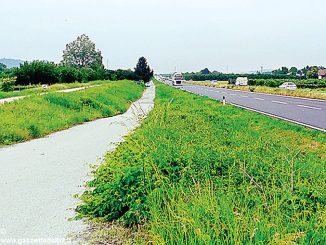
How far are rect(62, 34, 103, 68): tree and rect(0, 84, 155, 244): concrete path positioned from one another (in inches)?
3636

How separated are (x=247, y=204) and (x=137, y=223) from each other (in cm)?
126

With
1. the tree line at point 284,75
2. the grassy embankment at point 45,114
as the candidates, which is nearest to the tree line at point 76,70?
the grassy embankment at point 45,114

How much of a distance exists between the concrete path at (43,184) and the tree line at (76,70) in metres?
42.6

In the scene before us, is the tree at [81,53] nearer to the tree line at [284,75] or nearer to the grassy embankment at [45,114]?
the tree line at [284,75]

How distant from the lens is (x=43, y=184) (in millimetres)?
7301

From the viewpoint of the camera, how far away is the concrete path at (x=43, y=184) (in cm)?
514

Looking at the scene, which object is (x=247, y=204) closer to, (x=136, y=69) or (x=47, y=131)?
(x=47, y=131)

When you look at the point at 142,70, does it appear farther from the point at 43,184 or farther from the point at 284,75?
the point at 43,184

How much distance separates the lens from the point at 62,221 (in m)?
5.41

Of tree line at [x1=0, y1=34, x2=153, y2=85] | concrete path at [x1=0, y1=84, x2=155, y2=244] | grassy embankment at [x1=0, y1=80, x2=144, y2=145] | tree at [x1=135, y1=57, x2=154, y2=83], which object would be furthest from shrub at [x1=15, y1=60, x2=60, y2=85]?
concrete path at [x1=0, y1=84, x2=155, y2=244]

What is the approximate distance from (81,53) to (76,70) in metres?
40.9

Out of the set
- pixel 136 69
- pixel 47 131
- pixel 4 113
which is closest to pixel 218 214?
pixel 47 131

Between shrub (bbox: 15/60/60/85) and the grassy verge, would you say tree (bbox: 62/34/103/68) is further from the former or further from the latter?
the grassy verge

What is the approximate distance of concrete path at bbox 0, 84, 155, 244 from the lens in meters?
5.14
